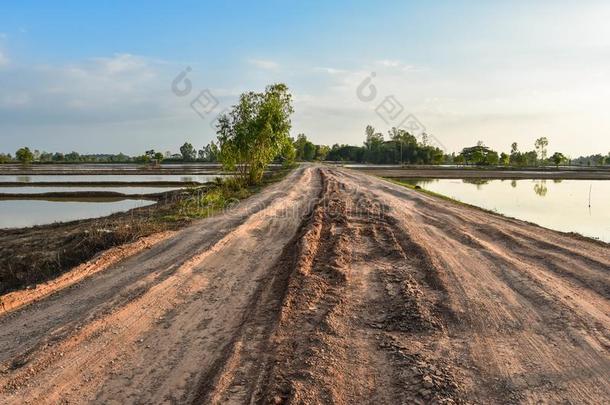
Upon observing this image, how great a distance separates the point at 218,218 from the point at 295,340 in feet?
30.5

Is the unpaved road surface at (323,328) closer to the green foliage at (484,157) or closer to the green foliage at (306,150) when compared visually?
the green foliage at (484,157)

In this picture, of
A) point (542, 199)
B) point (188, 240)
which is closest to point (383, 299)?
point (188, 240)

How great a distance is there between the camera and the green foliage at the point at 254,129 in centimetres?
2658

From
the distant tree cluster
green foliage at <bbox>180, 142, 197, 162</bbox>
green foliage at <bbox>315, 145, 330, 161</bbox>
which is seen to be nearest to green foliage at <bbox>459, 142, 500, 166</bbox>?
the distant tree cluster

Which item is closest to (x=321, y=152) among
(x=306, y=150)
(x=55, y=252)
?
(x=306, y=150)

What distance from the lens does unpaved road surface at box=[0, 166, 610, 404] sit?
3.99 metres

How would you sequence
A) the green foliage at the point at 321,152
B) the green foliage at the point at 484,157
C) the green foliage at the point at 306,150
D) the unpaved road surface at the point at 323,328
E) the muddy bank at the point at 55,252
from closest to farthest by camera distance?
the unpaved road surface at the point at 323,328, the muddy bank at the point at 55,252, the green foliage at the point at 484,157, the green foliage at the point at 306,150, the green foliage at the point at 321,152

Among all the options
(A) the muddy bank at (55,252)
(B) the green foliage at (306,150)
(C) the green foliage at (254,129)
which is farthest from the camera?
(B) the green foliage at (306,150)

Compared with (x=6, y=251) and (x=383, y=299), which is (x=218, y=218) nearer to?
(x=6, y=251)

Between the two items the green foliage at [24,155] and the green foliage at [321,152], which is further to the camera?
the green foliage at [321,152]

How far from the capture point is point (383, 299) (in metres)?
6.19

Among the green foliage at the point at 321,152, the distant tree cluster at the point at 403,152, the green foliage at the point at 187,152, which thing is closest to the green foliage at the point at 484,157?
the distant tree cluster at the point at 403,152

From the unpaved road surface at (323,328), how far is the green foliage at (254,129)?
17554 millimetres

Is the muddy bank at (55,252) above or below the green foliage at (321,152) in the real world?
below
